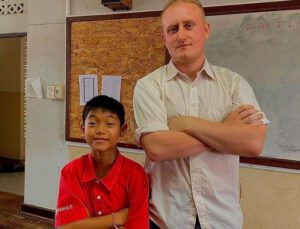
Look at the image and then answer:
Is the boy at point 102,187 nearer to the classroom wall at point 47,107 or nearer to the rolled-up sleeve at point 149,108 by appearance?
the rolled-up sleeve at point 149,108

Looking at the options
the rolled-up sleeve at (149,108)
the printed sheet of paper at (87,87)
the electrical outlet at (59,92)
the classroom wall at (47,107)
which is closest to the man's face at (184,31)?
the rolled-up sleeve at (149,108)

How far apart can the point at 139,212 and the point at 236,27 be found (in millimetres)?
1670

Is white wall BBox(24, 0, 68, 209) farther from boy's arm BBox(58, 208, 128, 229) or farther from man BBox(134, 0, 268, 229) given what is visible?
man BBox(134, 0, 268, 229)

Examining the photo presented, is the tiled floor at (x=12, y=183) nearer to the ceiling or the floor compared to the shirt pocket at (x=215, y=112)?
nearer to the floor

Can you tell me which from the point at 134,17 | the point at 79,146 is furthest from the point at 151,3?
the point at 79,146

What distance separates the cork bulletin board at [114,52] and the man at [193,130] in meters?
1.42

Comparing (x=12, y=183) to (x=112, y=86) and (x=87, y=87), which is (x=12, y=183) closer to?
(x=87, y=87)

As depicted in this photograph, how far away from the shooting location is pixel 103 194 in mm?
1280

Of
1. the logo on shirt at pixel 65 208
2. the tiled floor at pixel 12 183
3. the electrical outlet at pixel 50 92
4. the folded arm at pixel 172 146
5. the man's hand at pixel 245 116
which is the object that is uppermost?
the electrical outlet at pixel 50 92

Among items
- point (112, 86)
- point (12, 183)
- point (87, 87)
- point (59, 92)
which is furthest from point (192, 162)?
point (12, 183)

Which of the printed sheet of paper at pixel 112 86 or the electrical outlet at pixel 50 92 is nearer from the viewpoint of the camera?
the printed sheet of paper at pixel 112 86

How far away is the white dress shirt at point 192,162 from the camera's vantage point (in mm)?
1175

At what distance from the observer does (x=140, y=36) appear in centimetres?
275

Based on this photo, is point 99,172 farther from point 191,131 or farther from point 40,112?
point 40,112
